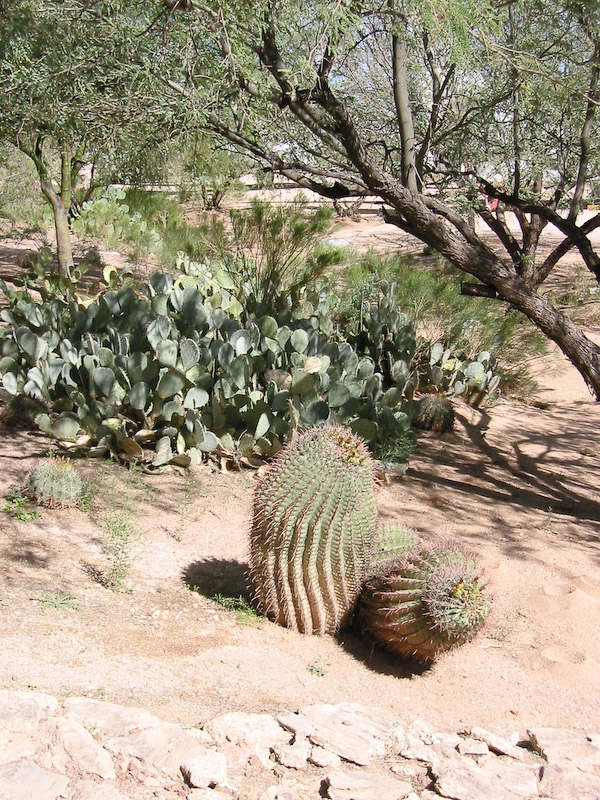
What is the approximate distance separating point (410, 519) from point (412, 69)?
5.03 meters

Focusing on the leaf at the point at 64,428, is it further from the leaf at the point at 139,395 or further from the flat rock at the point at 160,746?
the flat rock at the point at 160,746

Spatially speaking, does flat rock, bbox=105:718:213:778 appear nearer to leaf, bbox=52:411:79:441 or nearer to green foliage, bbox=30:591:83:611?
green foliage, bbox=30:591:83:611

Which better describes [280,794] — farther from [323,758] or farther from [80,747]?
[80,747]

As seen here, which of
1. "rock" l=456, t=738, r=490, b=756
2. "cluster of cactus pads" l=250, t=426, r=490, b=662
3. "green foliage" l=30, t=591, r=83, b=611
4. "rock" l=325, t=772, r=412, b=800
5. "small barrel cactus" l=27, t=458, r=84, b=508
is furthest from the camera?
"small barrel cactus" l=27, t=458, r=84, b=508

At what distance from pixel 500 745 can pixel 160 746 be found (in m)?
1.26

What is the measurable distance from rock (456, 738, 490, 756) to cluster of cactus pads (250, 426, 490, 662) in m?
0.46

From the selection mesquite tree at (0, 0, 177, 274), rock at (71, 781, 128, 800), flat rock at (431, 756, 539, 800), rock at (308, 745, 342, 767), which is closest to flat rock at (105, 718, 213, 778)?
rock at (71, 781, 128, 800)

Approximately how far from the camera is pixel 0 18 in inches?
218

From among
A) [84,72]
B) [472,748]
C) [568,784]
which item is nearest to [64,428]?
[84,72]

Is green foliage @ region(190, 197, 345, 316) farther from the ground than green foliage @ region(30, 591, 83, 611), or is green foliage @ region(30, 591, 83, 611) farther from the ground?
green foliage @ region(190, 197, 345, 316)

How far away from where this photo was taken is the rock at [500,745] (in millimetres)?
3096

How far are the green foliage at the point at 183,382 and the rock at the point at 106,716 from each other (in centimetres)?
262

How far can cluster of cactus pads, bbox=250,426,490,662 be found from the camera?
3502mm

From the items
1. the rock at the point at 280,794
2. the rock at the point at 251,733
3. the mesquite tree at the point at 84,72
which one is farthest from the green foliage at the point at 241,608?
the mesquite tree at the point at 84,72
